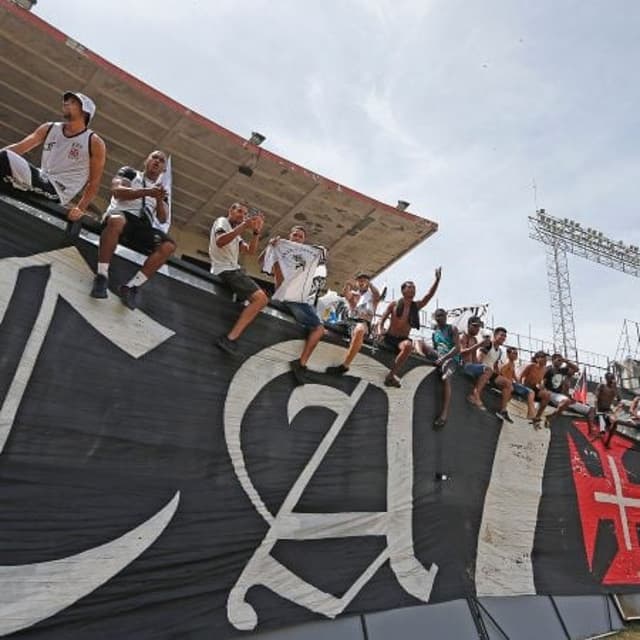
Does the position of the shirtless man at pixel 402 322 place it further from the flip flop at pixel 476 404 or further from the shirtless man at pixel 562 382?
the shirtless man at pixel 562 382

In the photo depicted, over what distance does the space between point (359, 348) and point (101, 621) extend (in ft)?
8.45

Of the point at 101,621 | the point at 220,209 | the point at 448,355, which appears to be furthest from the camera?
the point at 220,209

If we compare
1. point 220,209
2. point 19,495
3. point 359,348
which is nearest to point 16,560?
point 19,495

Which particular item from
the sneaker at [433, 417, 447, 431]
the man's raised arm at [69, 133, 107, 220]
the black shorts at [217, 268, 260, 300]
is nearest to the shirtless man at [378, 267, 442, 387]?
the sneaker at [433, 417, 447, 431]

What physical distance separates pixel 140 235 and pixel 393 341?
8.40 feet

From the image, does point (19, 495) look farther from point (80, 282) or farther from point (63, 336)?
point (80, 282)

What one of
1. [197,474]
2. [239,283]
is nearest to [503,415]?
[239,283]

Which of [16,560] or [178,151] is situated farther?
[178,151]

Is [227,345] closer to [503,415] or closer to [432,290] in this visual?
[432,290]

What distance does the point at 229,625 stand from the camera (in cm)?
311

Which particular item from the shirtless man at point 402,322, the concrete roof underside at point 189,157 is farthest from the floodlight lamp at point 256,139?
the shirtless man at point 402,322

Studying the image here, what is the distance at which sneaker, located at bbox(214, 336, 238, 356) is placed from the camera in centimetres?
343

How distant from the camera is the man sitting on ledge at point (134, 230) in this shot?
2.89 metres

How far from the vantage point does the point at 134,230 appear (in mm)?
3215
